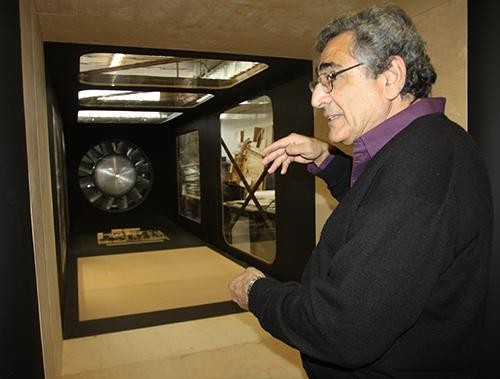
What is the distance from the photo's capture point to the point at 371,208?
85 centimetres

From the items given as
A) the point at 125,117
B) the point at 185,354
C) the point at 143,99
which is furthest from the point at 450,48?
the point at 125,117

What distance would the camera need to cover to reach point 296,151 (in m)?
1.58

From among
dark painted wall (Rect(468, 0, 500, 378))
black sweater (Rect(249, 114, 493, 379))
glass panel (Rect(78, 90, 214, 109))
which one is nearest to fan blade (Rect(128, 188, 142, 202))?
glass panel (Rect(78, 90, 214, 109))

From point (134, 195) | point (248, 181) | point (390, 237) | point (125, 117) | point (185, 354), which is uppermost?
point (125, 117)

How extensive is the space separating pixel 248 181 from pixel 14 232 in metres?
3.82

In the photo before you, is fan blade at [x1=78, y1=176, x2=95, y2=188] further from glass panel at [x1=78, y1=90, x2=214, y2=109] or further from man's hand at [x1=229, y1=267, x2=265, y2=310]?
man's hand at [x1=229, y1=267, x2=265, y2=310]

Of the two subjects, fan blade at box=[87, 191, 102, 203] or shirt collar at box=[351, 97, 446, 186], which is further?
fan blade at box=[87, 191, 102, 203]

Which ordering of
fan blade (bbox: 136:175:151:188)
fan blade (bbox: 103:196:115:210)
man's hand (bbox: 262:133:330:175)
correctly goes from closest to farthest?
man's hand (bbox: 262:133:330:175) → fan blade (bbox: 103:196:115:210) → fan blade (bbox: 136:175:151:188)

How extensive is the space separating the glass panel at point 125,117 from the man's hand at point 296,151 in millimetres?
5005

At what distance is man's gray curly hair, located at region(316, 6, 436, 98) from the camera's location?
3.40ft

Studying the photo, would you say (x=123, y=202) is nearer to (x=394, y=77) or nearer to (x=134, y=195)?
(x=134, y=195)

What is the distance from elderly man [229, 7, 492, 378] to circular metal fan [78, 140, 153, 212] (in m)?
7.31

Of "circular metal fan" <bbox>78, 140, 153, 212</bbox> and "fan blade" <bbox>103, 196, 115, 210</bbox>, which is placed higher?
"circular metal fan" <bbox>78, 140, 153, 212</bbox>

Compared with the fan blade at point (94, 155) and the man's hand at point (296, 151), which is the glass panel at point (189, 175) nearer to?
the fan blade at point (94, 155)
